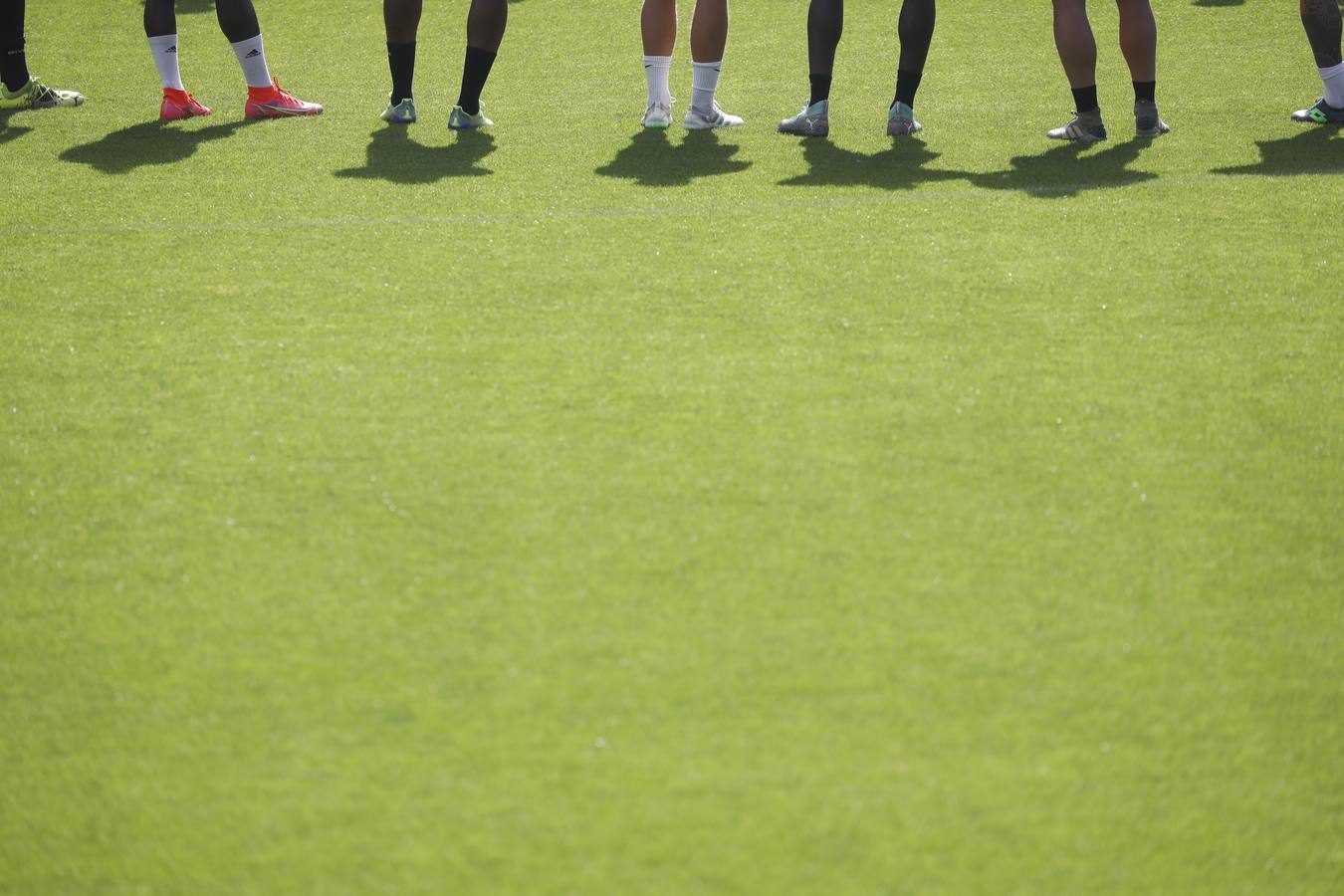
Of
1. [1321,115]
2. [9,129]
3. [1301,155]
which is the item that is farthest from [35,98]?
[1321,115]

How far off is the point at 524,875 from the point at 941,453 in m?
1.56

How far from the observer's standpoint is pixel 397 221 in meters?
4.93

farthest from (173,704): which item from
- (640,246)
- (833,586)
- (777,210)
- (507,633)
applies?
(777,210)

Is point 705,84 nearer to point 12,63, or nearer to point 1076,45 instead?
point 1076,45

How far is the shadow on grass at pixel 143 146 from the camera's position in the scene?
5762mm

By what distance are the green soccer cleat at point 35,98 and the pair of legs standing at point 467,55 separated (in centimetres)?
165

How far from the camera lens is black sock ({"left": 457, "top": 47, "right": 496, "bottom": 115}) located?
6.25m

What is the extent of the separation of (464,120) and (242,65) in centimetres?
114

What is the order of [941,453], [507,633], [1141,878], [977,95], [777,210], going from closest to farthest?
[1141,878] < [507,633] < [941,453] < [777,210] < [977,95]

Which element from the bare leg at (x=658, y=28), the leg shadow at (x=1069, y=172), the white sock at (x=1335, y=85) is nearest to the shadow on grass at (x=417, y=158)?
the bare leg at (x=658, y=28)

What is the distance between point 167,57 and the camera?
6465 millimetres

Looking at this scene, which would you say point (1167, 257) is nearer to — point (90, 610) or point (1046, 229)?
point (1046, 229)

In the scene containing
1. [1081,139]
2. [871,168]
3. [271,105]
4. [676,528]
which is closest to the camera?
[676,528]

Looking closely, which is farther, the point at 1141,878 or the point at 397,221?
→ the point at 397,221
